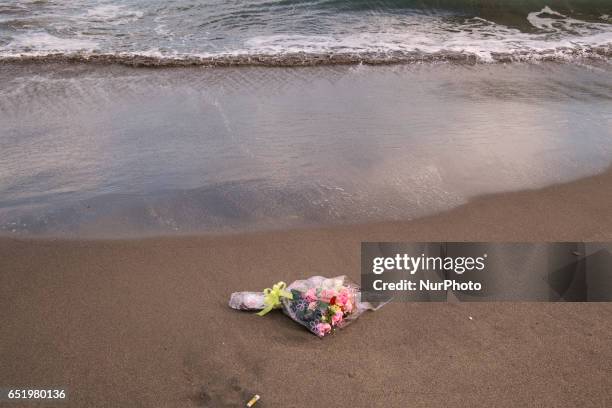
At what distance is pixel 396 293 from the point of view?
3854mm

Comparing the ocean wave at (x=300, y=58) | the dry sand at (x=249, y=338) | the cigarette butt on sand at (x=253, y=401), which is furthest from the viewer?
the ocean wave at (x=300, y=58)

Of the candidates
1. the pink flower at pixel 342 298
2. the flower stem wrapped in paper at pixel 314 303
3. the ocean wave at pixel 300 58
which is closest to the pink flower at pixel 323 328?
the flower stem wrapped in paper at pixel 314 303

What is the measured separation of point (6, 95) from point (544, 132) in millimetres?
7512

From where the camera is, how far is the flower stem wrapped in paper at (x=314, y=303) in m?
3.50

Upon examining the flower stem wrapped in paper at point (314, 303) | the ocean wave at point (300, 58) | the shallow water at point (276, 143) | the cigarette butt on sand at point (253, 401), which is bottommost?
the cigarette butt on sand at point (253, 401)

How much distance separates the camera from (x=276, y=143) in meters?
6.05

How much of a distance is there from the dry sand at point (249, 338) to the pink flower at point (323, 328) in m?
0.06

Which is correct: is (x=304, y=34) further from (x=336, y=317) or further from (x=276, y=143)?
(x=336, y=317)

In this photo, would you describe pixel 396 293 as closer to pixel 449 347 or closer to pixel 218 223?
Answer: pixel 449 347

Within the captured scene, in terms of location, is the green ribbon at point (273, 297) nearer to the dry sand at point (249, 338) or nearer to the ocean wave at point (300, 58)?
the dry sand at point (249, 338)

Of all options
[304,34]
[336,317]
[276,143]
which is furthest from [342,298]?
[304,34]

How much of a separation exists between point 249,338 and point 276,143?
306cm

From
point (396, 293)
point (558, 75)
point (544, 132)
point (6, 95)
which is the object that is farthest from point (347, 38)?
point (396, 293)

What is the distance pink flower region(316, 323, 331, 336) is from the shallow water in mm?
1343
